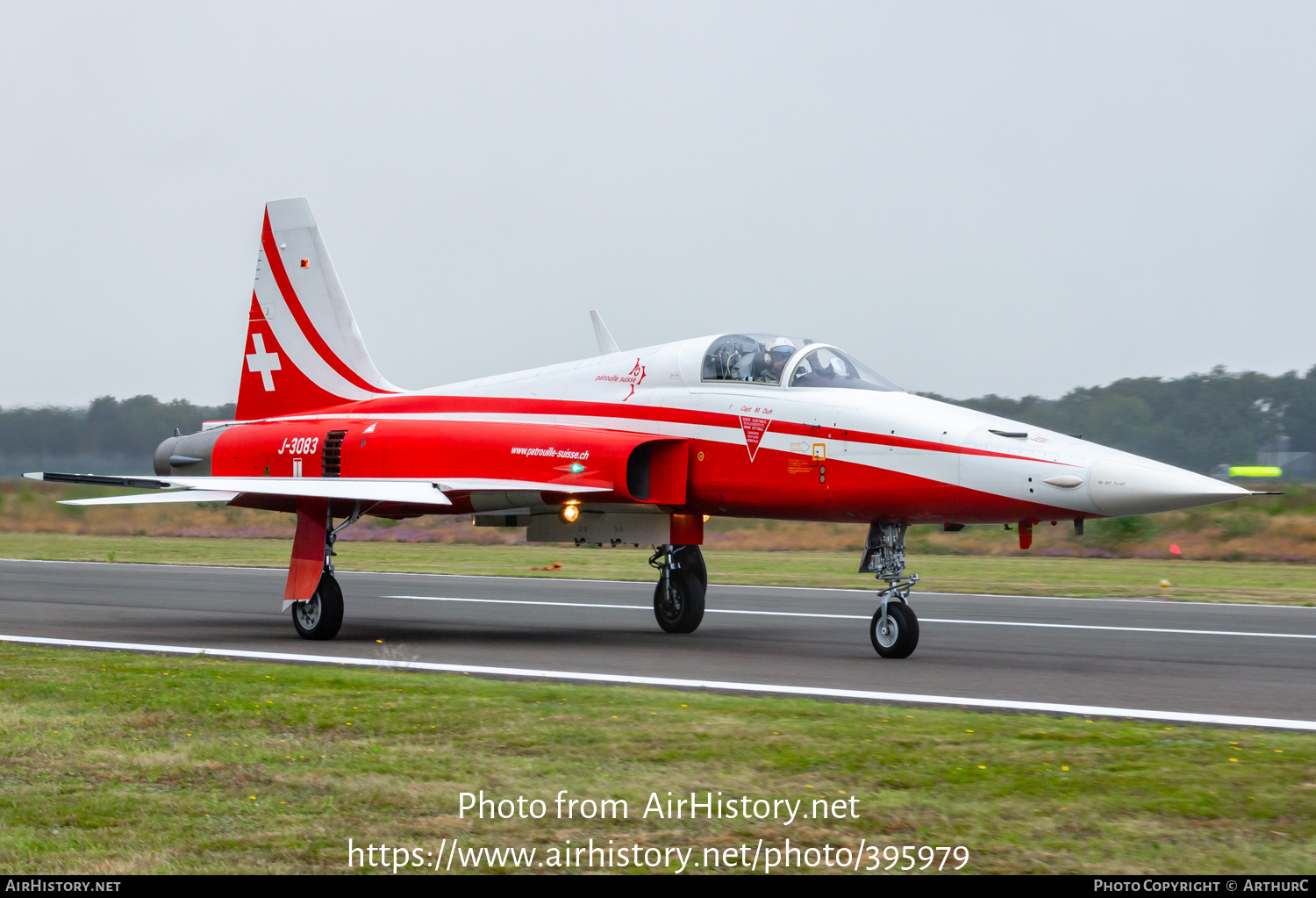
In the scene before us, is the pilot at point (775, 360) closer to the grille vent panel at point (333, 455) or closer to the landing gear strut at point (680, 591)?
the landing gear strut at point (680, 591)

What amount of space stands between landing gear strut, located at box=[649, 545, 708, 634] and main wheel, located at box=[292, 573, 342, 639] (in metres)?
3.51

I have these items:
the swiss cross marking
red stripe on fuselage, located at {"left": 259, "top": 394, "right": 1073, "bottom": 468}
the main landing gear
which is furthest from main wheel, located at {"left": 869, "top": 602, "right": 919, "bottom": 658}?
the swiss cross marking

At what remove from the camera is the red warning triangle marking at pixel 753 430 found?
12039 mm

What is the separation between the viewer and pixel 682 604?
1421cm

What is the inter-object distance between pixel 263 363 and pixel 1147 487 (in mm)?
11558

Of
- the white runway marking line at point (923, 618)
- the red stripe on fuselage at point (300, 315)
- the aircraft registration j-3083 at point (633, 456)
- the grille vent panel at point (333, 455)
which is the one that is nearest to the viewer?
the aircraft registration j-3083 at point (633, 456)

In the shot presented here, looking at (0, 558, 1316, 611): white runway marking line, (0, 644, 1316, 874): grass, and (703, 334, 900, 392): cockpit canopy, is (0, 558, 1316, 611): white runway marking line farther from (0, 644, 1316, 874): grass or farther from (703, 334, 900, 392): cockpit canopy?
(0, 644, 1316, 874): grass

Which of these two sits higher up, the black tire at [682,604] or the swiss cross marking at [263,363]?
the swiss cross marking at [263,363]

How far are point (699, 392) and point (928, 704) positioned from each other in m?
4.88

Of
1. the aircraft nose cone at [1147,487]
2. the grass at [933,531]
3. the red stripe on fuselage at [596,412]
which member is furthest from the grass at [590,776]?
the grass at [933,531]

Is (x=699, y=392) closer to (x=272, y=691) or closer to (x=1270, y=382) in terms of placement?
(x=272, y=691)

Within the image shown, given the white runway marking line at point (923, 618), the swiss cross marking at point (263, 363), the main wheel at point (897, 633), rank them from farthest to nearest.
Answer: the swiss cross marking at point (263, 363)
the white runway marking line at point (923, 618)
the main wheel at point (897, 633)

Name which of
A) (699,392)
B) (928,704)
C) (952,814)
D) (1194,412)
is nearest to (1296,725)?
(928,704)

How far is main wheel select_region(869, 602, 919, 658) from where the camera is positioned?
36.9 ft
